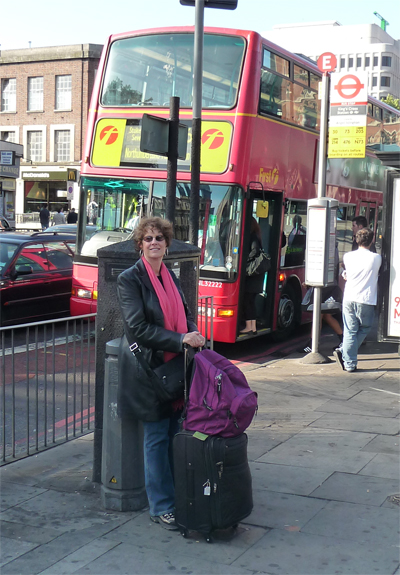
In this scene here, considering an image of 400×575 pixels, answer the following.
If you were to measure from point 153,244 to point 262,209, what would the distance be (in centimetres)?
659

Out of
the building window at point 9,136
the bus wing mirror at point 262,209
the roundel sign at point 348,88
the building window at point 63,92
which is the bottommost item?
the bus wing mirror at point 262,209

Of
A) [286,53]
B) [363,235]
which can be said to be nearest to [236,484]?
[363,235]

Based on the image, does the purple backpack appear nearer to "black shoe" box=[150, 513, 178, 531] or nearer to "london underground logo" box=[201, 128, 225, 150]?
"black shoe" box=[150, 513, 178, 531]

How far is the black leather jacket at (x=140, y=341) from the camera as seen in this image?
4.18 m

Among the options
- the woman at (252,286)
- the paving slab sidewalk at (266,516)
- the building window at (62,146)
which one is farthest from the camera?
the building window at (62,146)

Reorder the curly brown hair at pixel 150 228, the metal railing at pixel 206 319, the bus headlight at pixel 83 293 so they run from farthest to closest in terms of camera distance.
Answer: the bus headlight at pixel 83 293 → the metal railing at pixel 206 319 → the curly brown hair at pixel 150 228

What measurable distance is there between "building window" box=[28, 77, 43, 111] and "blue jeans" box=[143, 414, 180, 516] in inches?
1802

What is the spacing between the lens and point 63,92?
46281 millimetres

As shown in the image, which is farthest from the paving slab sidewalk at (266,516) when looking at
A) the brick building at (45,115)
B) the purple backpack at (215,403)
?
the brick building at (45,115)

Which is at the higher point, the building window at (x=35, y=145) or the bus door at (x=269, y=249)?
the building window at (x=35, y=145)

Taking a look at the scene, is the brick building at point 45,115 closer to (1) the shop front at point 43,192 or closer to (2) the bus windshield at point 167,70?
(1) the shop front at point 43,192

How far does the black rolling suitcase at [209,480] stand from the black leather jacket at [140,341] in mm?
295

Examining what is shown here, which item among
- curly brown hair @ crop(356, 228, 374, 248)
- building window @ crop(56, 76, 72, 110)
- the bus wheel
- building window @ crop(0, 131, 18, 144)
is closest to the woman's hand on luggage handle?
curly brown hair @ crop(356, 228, 374, 248)

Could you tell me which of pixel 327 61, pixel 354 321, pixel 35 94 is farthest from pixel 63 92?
pixel 354 321
